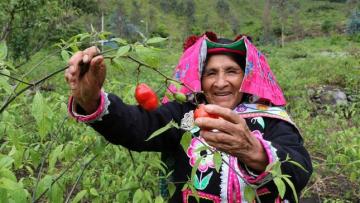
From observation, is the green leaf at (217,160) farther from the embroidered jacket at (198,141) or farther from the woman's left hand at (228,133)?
the embroidered jacket at (198,141)

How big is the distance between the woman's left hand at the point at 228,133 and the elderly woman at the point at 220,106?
0.06 metres

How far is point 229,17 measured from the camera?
207ft

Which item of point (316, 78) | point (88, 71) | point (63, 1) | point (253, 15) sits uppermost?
point (88, 71)

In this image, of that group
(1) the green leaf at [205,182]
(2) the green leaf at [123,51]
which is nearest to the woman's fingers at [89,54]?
(2) the green leaf at [123,51]

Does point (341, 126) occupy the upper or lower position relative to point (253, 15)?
A: upper

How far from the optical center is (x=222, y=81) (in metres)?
2.32

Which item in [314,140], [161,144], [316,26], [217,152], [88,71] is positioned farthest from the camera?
[316,26]

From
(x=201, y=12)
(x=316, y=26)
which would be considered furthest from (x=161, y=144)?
(x=201, y=12)

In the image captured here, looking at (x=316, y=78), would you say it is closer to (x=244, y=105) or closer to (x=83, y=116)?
(x=244, y=105)

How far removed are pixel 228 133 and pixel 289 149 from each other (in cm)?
61

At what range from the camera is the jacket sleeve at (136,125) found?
1878mm

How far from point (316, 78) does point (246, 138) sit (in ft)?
36.8

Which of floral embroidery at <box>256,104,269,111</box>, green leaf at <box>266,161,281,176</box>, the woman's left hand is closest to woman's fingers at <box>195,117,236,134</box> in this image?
the woman's left hand

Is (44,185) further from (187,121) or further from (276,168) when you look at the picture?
(276,168)
